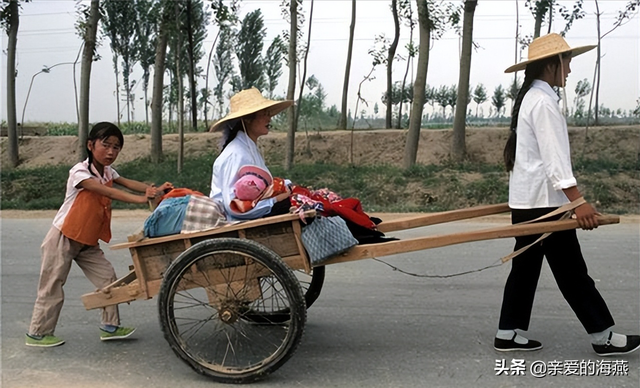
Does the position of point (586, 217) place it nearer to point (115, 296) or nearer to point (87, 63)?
point (115, 296)

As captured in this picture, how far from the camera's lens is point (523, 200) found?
13.0ft

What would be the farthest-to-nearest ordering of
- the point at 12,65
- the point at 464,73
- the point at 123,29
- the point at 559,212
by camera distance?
the point at 123,29 < the point at 12,65 < the point at 464,73 < the point at 559,212

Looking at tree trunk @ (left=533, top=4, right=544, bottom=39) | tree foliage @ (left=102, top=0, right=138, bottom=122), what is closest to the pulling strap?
tree trunk @ (left=533, top=4, right=544, bottom=39)

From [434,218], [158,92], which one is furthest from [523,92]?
[158,92]

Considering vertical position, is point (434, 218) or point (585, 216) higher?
point (585, 216)

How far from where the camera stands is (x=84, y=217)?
423cm

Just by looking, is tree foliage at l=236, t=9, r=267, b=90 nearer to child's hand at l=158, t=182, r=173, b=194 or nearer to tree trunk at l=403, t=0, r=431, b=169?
tree trunk at l=403, t=0, r=431, b=169

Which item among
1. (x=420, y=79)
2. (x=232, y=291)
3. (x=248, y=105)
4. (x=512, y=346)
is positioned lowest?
(x=512, y=346)

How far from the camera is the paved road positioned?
12.2 feet

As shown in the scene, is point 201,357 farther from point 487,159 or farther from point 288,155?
point 487,159

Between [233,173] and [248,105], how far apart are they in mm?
500

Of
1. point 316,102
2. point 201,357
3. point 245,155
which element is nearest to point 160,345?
point 201,357

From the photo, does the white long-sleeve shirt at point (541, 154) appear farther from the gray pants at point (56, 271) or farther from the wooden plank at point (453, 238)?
the gray pants at point (56, 271)

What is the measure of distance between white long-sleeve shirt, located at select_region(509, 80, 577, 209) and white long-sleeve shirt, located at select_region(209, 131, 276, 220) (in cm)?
159
